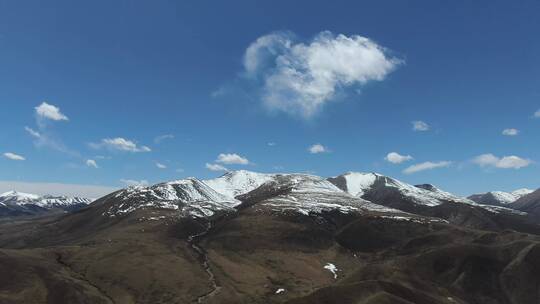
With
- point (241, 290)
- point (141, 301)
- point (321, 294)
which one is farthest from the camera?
point (241, 290)

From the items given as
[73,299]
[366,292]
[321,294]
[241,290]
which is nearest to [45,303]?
[73,299]

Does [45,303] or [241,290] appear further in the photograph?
[241,290]

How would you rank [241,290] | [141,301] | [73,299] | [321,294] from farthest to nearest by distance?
[241,290] < [141,301] < [73,299] < [321,294]

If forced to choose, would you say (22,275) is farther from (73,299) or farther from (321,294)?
→ (321,294)

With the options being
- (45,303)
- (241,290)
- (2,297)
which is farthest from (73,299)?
(241,290)

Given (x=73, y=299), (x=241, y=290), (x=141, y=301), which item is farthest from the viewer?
(x=241, y=290)

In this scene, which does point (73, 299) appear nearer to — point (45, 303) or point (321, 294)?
point (45, 303)

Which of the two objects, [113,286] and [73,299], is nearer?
[73,299]
